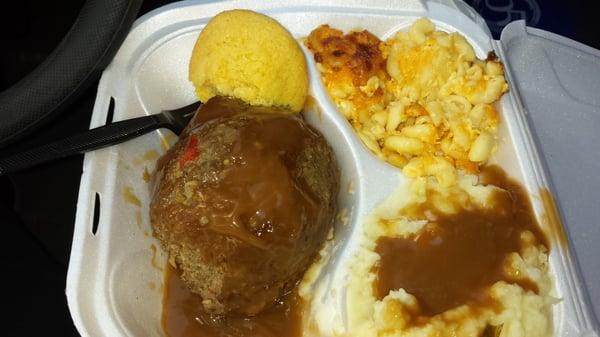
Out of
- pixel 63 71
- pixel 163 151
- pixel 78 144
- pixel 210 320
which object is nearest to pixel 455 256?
pixel 210 320

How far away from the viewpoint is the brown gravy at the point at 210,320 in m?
1.63

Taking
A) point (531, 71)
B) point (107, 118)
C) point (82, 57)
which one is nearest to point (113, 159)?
point (107, 118)

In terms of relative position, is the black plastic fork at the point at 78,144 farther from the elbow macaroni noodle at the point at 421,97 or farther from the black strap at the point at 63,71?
the elbow macaroni noodle at the point at 421,97

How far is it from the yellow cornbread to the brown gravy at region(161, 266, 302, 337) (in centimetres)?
60

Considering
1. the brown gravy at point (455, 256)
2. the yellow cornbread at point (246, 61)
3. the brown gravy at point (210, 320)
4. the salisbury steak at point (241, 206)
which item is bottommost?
the brown gravy at point (210, 320)

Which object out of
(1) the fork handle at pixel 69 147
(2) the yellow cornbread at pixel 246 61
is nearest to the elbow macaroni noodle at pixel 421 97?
(2) the yellow cornbread at pixel 246 61

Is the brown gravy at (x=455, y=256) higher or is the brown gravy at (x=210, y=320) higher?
the brown gravy at (x=455, y=256)

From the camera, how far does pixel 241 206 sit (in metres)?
1.42

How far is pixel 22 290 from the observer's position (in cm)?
198

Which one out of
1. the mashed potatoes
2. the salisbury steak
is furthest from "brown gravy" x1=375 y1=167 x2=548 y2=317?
the salisbury steak

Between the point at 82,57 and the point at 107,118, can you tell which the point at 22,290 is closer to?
the point at 107,118

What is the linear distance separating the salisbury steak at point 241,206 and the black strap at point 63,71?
410 millimetres

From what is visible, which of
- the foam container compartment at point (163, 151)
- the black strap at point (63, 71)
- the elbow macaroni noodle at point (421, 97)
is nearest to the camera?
the foam container compartment at point (163, 151)

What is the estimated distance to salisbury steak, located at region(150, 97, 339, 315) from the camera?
143cm
